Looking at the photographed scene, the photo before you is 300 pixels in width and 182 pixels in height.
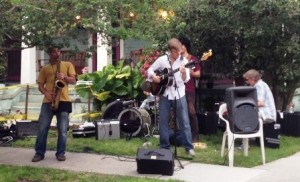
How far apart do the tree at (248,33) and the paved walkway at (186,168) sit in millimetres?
2274

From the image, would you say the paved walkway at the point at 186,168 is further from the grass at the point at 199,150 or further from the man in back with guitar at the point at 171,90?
the man in back with guitar at the point at 171,90

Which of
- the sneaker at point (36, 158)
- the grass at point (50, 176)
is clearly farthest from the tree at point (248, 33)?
the grass at point (50, 176)

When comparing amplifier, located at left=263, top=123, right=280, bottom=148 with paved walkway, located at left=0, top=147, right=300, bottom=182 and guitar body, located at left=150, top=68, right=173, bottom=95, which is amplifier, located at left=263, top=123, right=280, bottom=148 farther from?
guitar body, located at left=150, top=68, right=173, bottom=95

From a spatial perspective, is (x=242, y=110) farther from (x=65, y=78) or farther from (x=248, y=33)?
(x=65, y=78)

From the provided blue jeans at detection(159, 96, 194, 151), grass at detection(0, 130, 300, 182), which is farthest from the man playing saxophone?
blue jeans at detection(159, 96, 194, 151)

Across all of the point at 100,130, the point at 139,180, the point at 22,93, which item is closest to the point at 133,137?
the point at 100,130

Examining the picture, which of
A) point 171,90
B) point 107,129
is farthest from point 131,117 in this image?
point 171,90

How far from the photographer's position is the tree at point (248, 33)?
9.79m

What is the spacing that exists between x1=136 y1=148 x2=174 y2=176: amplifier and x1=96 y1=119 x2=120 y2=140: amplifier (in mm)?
3289

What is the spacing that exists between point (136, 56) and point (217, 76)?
115 inches

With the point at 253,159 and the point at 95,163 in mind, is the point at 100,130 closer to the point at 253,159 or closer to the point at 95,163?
the point at 95,163

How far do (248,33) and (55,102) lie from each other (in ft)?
12.4

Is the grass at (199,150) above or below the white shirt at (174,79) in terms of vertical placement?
below

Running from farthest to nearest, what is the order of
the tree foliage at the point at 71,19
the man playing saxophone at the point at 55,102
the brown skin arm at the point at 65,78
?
the man playing saxophone at the point at 55,102, the brown skin arm at the point at 65,78, the tree foliage at the point at 71,19
